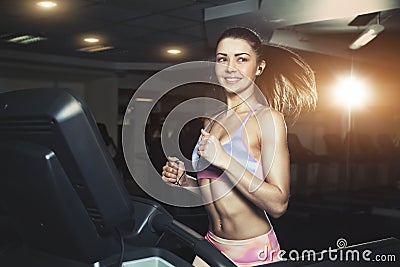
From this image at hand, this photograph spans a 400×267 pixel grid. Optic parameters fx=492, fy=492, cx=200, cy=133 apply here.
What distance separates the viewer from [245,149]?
2096mm

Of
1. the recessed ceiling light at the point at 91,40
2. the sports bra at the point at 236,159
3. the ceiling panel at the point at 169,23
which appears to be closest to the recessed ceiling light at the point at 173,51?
the ceiling panel at the point at 169,23

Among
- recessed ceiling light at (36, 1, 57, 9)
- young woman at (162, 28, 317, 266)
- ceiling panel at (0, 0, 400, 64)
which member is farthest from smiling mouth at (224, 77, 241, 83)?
recessed ceiling light at (36, 1, 57, 9)

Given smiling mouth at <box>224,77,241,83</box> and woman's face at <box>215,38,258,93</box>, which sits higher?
woman's face at <box>215,38,258,93</box>

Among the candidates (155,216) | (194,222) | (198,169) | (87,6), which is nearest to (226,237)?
(194,222)

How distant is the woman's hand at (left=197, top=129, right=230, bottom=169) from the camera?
2016 millimetres

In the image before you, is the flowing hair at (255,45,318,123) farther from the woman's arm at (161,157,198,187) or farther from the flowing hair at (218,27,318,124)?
the woman's arm at (161,157,198,187)

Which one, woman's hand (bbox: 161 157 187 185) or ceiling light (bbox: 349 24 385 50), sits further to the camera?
ceiling light (bbox: 349 24 385 50)

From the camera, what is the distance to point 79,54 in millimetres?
2100
